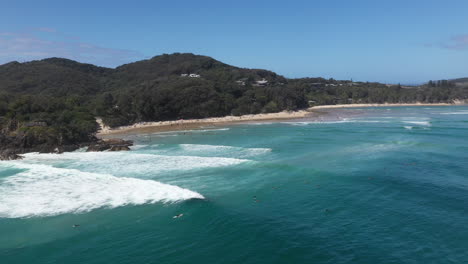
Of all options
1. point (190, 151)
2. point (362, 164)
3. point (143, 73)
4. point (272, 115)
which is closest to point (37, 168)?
point (190, 151)

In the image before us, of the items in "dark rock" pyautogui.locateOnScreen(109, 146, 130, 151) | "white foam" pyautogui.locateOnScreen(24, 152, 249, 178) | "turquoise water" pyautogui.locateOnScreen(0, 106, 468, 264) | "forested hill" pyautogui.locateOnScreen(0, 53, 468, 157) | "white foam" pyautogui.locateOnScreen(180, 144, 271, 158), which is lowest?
"turquoise water" pyautogui.locateOnScreen(0, 106, 468, 264)

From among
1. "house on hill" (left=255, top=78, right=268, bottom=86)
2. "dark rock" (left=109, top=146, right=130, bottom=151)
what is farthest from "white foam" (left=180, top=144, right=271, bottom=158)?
"house on hill" (left=255, top=78, right=268, bottom=86)

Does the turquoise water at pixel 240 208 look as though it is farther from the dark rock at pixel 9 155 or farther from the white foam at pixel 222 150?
the dark rock at pixel 9 155

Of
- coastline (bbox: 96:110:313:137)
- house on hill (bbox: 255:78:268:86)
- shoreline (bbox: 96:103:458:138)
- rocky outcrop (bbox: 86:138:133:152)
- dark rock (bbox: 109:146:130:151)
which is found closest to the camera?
dark rock (bbox: 109:146:130:151)

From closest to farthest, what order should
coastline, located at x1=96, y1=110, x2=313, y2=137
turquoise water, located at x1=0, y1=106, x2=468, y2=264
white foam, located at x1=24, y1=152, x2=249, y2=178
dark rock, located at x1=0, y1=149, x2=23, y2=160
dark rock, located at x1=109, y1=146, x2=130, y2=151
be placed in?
turquoise water, located at x1=0, y1=106, x2=468, y2=264 → white foam, located at x1=24, y1=152, x2=249, y2=178 → dark rock, located at x1=0, y1=149, x2=23, y2=160 → dark rock, located at x1=109, y1=146, x2=130, y2=151 → coastline, located at x1=96, y1=110, x2=313, y2=137

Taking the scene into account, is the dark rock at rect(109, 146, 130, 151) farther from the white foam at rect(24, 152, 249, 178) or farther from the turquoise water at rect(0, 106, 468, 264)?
the turquoise water at rect(0, 106, 468, 264)

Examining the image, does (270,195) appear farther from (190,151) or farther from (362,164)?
(190,151)

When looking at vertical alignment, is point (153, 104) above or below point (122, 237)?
above

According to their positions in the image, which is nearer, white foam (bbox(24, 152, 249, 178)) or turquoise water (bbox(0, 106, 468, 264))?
turquoise water (bbox(0, 106, 468, 264))
